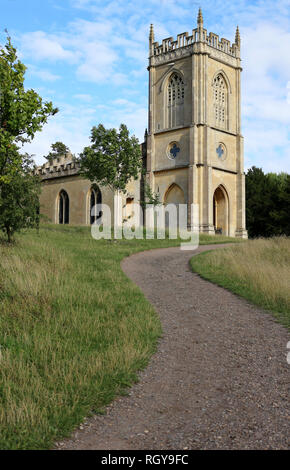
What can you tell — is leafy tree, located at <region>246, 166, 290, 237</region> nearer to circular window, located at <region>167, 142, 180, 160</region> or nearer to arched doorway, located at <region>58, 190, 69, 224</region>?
circular window, located at <region>167, 142, 180, 160</region>

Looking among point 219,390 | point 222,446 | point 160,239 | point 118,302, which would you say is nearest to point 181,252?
point 160,239

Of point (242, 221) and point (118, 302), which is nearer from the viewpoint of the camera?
point (118, 302)

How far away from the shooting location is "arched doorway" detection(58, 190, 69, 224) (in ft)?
142

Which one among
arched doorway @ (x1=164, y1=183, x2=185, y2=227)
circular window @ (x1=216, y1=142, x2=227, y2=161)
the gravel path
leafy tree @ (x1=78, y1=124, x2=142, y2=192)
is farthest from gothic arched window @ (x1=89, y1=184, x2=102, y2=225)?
the gravel path

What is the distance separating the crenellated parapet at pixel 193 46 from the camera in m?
35.3

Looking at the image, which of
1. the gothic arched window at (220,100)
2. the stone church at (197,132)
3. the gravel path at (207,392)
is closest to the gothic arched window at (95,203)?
the stone church at (197,132)

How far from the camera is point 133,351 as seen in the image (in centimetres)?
611

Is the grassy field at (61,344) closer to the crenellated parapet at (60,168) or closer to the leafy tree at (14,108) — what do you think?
the leafy tree at (14,108)

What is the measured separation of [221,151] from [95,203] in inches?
492

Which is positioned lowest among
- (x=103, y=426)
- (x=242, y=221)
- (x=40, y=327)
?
(x=103, y=426)

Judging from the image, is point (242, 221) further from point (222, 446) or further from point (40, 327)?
point (222, 446)

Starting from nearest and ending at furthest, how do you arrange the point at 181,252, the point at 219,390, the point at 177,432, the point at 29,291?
the point at 177,432
the point at 219,390
the point at 29,291
the point at 181,252

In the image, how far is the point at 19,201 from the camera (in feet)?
48.6

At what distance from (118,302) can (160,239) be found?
15973 millimetres
